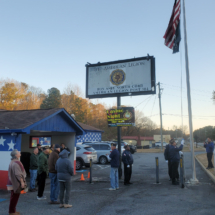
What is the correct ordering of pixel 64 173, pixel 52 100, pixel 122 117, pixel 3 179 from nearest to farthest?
1. pixel 64 173
2. pixel 3 179
3. pixel 122 117
4. pixel 52 100

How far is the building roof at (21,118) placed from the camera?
10.1 metres

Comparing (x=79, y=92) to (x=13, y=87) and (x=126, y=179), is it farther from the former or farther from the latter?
(x=126, y=179)

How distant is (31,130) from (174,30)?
879 cm

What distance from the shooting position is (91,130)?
35562 mm

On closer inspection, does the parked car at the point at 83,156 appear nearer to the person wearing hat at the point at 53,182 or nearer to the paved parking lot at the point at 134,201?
the paved parking lot at the point at 134,201

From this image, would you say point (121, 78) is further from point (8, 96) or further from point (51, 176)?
point (8, 96)

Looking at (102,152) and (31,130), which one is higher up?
(31,130)

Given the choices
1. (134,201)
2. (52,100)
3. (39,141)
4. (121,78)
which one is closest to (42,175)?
(134,201)

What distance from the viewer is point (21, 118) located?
11.2 meters

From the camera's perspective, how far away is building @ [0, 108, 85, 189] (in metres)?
9.85

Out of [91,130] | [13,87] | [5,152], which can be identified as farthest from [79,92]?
[5,152]

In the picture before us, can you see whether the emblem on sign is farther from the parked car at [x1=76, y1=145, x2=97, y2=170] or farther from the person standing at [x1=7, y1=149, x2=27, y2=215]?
the person standing at [x1=7, y1=149, x2=27, y2=215]

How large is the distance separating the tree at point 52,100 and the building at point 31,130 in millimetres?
43517

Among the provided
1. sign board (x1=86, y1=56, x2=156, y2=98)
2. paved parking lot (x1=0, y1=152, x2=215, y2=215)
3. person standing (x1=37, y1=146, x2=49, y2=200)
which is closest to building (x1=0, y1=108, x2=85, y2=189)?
paved parking lot (x1=0, y1=152, x2=215, y2=215)
